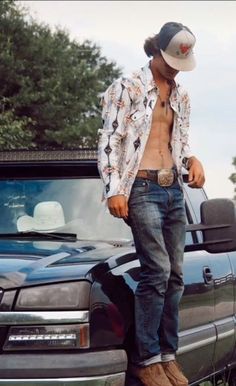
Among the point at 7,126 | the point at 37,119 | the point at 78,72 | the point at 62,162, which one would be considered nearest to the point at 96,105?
the point at 78,72

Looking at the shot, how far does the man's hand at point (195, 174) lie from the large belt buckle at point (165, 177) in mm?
175

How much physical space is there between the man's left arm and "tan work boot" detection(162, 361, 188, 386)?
95cm

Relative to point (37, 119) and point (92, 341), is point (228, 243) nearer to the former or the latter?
point (92, 341)

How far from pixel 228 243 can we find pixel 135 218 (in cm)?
66

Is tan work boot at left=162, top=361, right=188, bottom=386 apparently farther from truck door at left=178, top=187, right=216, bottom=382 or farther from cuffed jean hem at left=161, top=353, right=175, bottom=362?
truck door at left=178, top=187, right=216, bottom=382

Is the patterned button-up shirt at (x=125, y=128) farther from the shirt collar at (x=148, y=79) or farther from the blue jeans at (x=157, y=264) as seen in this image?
the blue jeans at (x=157, y=264)

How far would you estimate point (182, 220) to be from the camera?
4965mm

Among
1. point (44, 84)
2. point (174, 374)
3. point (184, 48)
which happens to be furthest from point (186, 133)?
point (44, 84)

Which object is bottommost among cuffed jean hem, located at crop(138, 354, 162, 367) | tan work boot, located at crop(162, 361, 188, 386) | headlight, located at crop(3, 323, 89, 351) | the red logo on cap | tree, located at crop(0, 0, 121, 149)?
tan work boot, located at crop(162, 361, 188, 386)

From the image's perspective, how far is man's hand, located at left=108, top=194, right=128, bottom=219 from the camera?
15.1 feet

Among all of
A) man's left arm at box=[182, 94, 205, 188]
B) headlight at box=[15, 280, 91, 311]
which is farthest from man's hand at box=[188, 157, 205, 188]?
headlight at box=[15, 280, 91, 311]

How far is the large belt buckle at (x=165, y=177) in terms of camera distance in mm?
4871

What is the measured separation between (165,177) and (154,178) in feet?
0.21

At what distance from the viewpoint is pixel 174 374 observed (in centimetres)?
472
